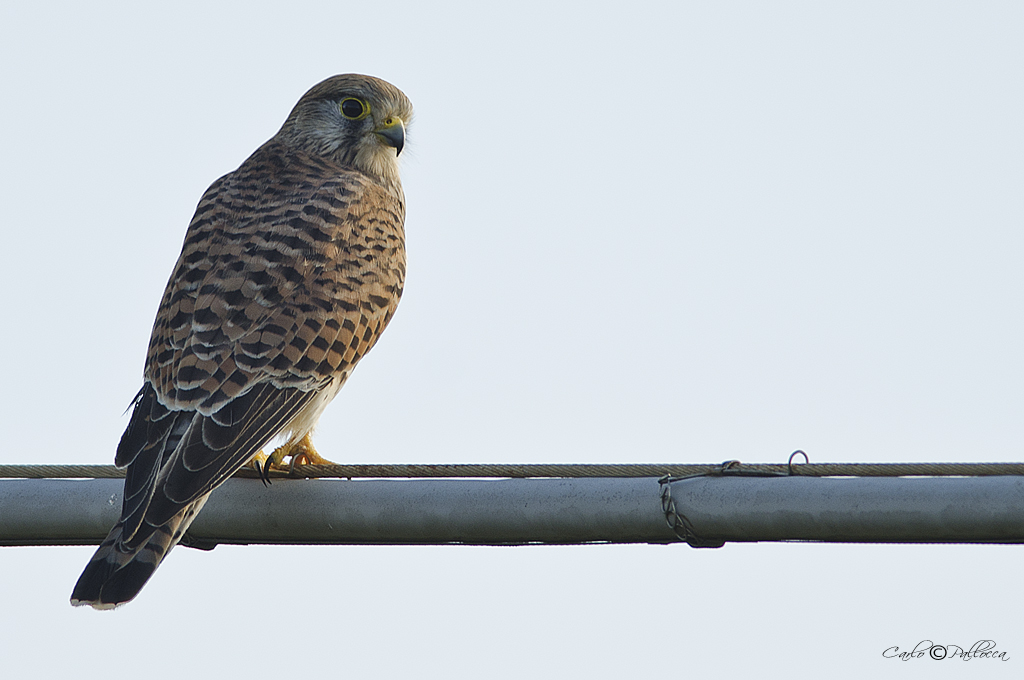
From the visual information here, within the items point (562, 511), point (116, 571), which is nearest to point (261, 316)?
point (116, 571)

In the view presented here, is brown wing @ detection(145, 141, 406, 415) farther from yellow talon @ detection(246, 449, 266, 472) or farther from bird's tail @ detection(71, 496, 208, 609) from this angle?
bird's tail @ detection(71, 496, 208, 609)

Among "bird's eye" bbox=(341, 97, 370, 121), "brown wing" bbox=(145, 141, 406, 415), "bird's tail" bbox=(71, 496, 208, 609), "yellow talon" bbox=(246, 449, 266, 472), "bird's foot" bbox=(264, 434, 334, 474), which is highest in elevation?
"bird's eye" bbox=(341, 97, 370, 121)

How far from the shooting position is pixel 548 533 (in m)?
2.66

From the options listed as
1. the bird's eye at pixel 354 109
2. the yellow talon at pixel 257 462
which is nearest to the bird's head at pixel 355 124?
the bird's eye at pixel 354 109

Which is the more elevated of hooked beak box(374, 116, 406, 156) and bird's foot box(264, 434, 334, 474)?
hooked beak box(374, 116, 406, 156)

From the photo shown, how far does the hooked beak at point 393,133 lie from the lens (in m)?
6.01

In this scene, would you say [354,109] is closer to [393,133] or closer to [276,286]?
[393,133]

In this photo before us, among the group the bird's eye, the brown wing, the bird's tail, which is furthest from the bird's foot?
the bird's eye

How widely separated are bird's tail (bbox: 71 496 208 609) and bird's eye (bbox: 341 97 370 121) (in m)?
3.15

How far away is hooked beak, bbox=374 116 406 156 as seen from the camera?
6.01m

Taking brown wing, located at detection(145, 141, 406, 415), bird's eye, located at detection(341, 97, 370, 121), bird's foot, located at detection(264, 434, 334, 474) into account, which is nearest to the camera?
brown wing, located at detection(145, 141, 406, 415)

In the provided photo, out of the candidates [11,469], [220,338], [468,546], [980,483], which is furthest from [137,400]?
[980,483]

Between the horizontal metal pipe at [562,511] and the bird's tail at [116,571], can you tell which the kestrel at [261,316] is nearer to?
the bird's tail at [116,571]

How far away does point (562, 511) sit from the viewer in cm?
263
